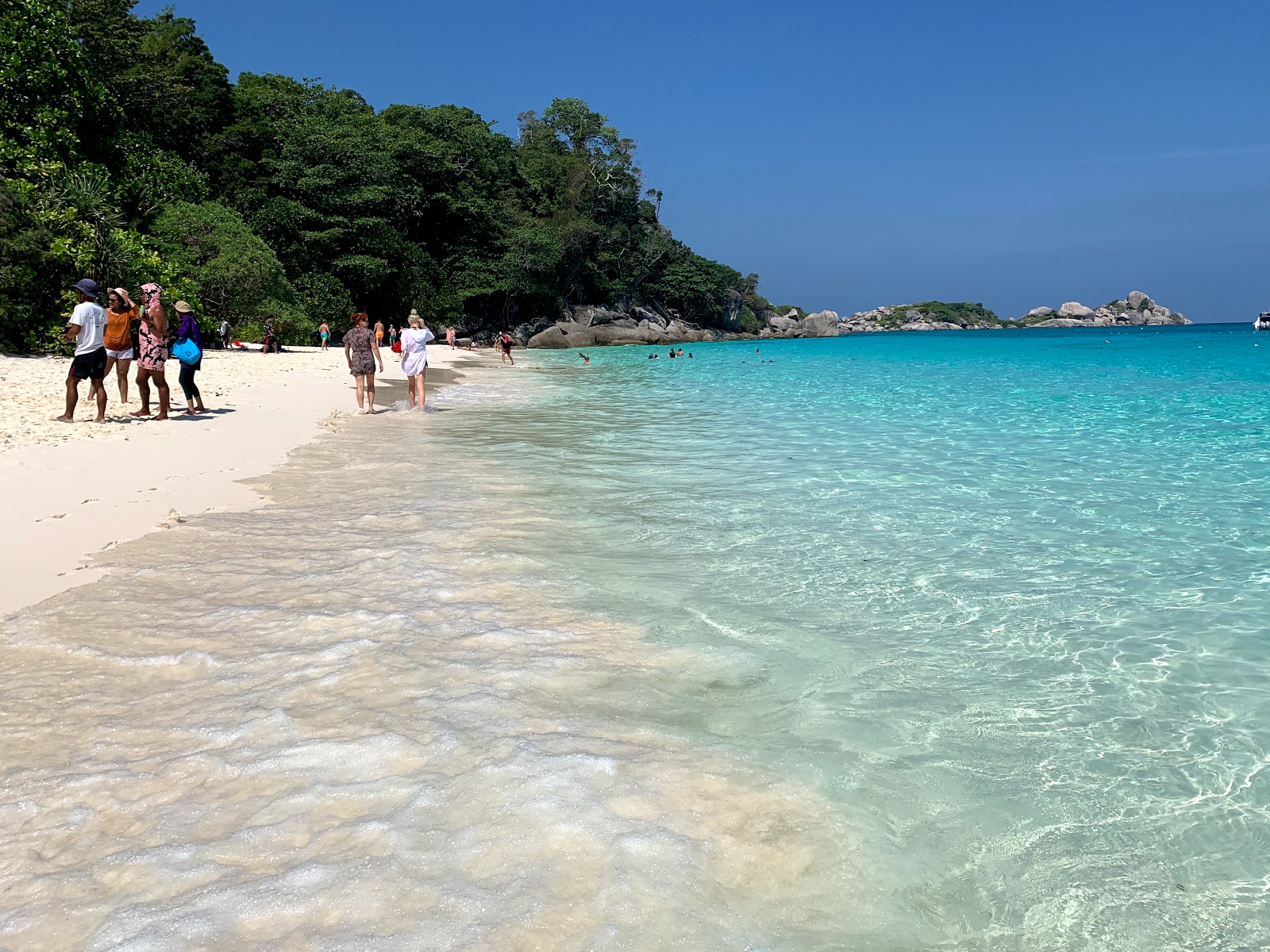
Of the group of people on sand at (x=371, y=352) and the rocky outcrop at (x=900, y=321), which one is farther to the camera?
the rocky outcrop at (x=900, y=321)

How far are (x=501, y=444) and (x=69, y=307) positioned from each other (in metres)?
14.2

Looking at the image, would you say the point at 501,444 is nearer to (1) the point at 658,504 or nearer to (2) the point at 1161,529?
(1) the point at 658,504

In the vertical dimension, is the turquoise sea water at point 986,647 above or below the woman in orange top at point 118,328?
below

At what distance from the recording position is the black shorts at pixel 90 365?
1009cm

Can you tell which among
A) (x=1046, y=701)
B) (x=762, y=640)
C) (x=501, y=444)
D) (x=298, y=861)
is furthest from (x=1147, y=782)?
(x=501, y=444)

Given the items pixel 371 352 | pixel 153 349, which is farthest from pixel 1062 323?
pixel 153 349

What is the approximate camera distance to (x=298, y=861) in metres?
2.52

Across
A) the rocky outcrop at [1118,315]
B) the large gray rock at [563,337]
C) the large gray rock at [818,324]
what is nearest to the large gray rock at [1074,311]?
the rocky outcrop at [1118,315]

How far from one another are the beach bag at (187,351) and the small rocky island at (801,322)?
157 feet

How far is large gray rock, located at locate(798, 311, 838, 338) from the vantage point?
10838cm

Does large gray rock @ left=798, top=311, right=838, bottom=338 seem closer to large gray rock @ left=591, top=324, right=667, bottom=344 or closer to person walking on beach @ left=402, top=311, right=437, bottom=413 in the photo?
large gray rock @ left=591, top=324, right=667, bottom=344

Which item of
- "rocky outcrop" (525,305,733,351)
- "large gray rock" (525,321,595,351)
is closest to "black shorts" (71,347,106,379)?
"large gray rock" (525,321,595,351)

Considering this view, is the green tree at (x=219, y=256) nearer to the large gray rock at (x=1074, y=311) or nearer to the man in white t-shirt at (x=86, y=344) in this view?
the man in white t-shirt at (x=86, y=344)

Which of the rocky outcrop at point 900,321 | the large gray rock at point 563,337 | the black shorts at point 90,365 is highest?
the rocky outcrop at point 900,321
